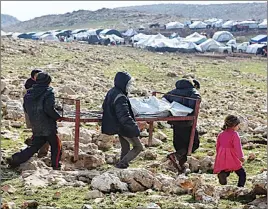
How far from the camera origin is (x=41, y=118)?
7938 millimetres

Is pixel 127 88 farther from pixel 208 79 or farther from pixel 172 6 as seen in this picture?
pixel 172 6

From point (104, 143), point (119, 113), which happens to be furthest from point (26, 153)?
point (104, 143)

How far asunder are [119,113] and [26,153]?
1.42 meters

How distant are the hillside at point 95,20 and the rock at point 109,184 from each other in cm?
10339

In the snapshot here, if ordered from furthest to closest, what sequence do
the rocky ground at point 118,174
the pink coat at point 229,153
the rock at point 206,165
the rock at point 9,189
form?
1. the rock at point 206,165
2. the pink coat at point 229,153
3. the rock at point 9,189
4. the rocky ground at point 118,174

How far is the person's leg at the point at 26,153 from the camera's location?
26.2ft

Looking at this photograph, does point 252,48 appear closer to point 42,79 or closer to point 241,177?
point 241,177

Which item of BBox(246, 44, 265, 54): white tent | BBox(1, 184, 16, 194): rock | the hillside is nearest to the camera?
BBox(1, 184, 16, 194): rock

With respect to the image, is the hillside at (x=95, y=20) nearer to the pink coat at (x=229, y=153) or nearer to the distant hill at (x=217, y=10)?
the distant hill at (x=217, y=10)

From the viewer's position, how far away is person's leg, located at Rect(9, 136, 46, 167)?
7.99m

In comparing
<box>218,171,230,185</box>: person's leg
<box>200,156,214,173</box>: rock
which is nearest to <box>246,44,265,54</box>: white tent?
<box>200,156,214,173</box>: rock

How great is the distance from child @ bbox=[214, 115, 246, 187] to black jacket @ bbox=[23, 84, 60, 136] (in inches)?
89.2

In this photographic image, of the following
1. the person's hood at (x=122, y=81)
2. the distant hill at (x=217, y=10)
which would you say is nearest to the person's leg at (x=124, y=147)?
the person's hood at (x=122, y=81)

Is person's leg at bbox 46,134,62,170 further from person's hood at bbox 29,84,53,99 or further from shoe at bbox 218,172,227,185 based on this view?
shoe at bbox 218,172,227,185
